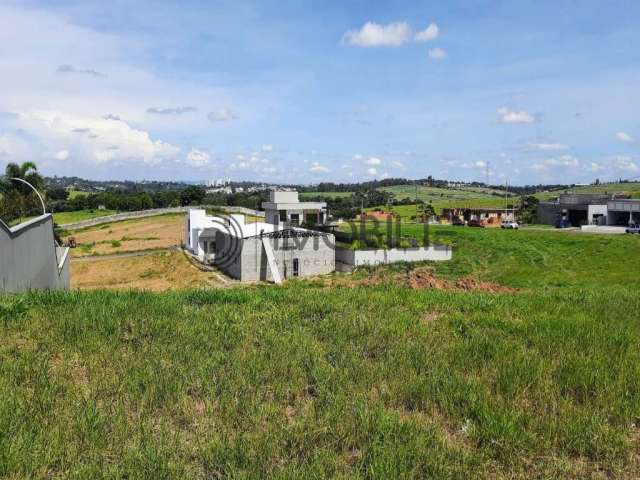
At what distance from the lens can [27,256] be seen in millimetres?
9914

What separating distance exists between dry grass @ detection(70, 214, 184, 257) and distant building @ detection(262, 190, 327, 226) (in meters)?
9.92

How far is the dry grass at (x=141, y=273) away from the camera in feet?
95.8

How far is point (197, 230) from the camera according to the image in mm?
37031

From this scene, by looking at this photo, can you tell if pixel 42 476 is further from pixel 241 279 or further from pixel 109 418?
pixel 241 279

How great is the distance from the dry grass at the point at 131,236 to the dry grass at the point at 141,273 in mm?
4894

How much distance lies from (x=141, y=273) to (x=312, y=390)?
3246cm

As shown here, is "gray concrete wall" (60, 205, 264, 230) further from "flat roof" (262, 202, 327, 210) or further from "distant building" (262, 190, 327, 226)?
"distant building" (262, 190, 327, 226)

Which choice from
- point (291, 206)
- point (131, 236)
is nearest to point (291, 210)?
point (291, 206)

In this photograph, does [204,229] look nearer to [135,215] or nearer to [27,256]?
[27,256]

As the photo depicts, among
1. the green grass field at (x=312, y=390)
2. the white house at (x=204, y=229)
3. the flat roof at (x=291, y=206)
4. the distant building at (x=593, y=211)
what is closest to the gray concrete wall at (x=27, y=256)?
the green grass field at (x=312, y=390)

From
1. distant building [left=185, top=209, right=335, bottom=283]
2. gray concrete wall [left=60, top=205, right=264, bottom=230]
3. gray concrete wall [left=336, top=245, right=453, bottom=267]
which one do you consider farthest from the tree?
gray concrete wall [left=336, top=245, right=453, bottom=267]

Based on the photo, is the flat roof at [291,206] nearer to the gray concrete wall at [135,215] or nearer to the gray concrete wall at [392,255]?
the gray concrete wall at [392,255]

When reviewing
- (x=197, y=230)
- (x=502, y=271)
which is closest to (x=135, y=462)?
(x=502, y=271)

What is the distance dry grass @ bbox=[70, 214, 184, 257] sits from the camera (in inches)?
1748
